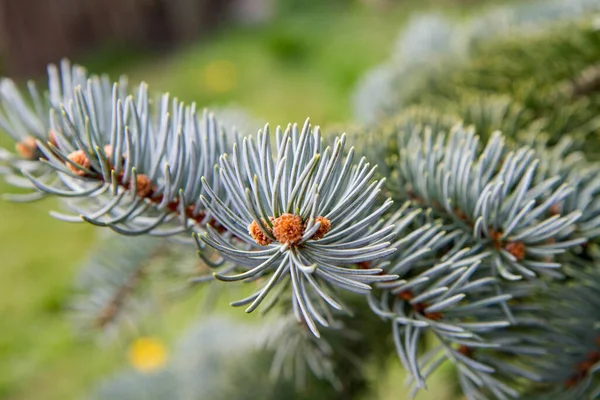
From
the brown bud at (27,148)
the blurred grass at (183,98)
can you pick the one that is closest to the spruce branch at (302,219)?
the brown bud at (27,148)

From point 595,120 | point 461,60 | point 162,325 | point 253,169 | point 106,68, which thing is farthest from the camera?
point 106,68

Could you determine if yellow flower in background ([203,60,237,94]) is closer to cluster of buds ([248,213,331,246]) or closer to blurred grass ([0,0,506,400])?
blurred grass ([0,0,506,400])

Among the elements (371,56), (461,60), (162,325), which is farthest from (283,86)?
(461,60)

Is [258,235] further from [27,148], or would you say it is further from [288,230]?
[27,148]

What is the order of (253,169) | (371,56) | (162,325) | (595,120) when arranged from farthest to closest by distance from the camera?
(371,56)
(162,325)
(595,120)
(253,169)

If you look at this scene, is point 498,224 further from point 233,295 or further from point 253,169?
point 233,295

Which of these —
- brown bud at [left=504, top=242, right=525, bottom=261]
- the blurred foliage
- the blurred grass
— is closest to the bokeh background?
the blurred grass

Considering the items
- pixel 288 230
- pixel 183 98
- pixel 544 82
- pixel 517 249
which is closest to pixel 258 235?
pixel 288 230

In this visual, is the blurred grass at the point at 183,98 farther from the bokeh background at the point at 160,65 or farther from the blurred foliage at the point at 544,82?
the blurred foliage at the point at 544,82
